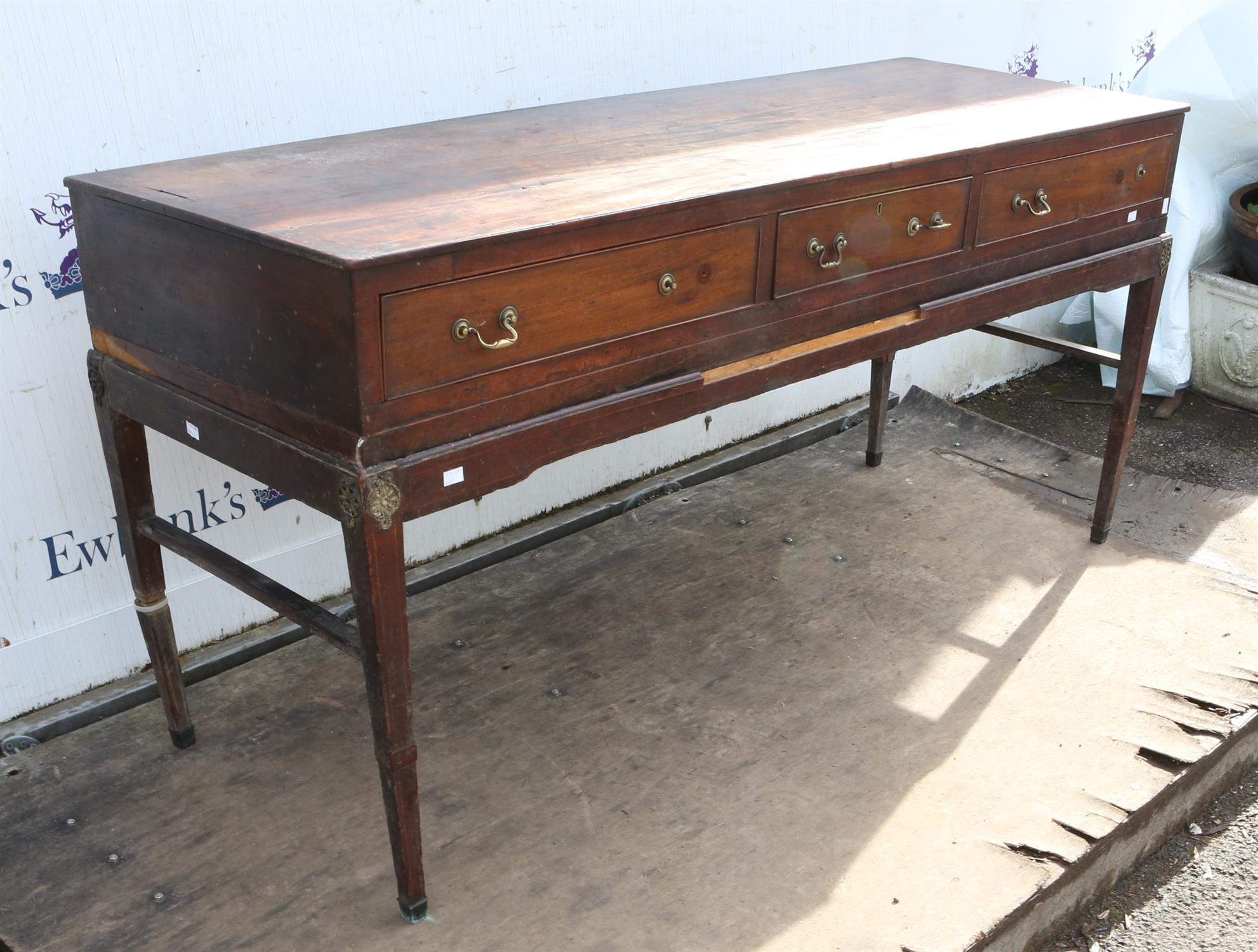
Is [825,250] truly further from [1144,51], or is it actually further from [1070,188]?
[1144,51]

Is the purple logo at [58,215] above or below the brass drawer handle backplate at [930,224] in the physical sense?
above

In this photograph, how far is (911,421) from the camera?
395 centimetres

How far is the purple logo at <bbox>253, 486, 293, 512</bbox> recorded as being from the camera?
2758mm

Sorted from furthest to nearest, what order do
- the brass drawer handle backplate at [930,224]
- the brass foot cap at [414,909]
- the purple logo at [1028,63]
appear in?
the purple logo at [1028,63] < the brass drawer handle backplate at [930,224] < the brass foot cap at [414,909]

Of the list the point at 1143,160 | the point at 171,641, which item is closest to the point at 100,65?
the point at 171,641

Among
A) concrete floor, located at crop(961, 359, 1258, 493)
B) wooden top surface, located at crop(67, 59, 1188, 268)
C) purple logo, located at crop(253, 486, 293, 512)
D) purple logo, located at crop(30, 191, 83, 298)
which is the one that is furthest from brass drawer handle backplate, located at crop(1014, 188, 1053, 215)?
purple logo, located at crop(30, 191, 83, 298)

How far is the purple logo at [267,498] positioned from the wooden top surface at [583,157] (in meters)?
0.81

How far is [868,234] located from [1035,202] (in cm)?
50

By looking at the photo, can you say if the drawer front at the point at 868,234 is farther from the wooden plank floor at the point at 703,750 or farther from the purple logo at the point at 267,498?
the purple logo at the point at 267,498

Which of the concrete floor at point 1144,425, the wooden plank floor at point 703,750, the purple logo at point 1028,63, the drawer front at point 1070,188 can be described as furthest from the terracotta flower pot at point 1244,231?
the drawer front at point 1070,188

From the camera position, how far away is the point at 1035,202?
98.9 inches

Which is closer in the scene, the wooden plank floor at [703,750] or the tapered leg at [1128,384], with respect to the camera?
the wooden plank floor at [703,750]

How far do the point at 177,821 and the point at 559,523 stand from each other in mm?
1281

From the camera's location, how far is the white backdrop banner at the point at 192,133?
229 cm
